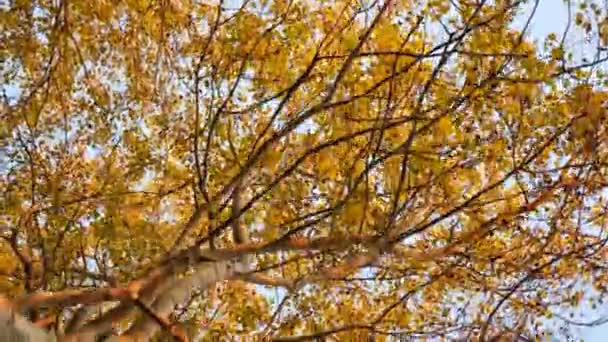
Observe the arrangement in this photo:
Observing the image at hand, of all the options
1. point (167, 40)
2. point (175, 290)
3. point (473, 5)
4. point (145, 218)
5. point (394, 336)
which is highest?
point (167, 40)

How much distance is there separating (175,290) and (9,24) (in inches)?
78.1

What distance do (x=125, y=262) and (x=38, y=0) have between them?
1.78 metres

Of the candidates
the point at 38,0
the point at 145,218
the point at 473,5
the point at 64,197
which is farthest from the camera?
the point at 145,218

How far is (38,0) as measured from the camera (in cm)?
470

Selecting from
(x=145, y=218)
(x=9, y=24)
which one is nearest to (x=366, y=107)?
(x=145, y=218)

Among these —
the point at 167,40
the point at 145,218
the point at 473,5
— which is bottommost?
the point at 145,218

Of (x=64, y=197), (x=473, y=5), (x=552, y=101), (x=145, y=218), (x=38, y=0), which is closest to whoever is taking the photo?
(x=473, y=5)

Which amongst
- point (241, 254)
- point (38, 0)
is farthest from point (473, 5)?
point (38, 0)

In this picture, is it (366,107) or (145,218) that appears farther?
(145,218)

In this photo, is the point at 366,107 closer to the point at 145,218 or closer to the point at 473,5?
the point at 473,5

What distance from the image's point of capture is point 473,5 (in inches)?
158

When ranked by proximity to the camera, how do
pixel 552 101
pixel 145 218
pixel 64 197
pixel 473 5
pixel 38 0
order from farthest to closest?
1. pixel 145 218
2. pixel 64 197
3. pixel 38 0
4. pixel 552 101
5. pixel 473 5

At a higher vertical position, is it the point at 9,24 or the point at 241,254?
the point at 9,24

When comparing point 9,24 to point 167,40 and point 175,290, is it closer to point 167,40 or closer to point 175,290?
point 167,40
